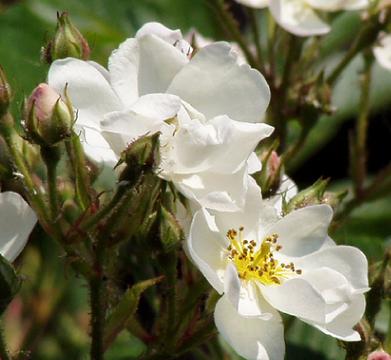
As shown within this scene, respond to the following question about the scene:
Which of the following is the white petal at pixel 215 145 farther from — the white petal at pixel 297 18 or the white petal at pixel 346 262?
the white petal at pixel 297 18

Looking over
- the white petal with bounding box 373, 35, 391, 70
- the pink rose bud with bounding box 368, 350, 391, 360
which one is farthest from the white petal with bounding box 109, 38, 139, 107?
the white petal with bounding box 373, 35, 391, 70

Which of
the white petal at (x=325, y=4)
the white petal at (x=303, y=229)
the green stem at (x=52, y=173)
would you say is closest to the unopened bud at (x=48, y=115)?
the green stem at (x=52, y=173)

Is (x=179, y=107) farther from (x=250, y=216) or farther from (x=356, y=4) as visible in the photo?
(x=356, y=4)

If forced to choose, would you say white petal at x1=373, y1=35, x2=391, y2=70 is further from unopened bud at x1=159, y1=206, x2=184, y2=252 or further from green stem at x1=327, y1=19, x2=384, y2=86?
unopened bud at x1=159, y1=206, x2=184, y2=252

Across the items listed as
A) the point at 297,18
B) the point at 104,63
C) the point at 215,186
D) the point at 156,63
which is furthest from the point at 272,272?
the point at 104,63

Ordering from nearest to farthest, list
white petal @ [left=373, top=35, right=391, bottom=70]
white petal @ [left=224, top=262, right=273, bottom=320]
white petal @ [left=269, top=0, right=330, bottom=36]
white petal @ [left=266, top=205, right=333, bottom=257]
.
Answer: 1. white petal @ [left=224, top=262, right=273, bottom=320]
2. white petal @ [left=266, top=205, right=333, bottom=257]
3. white petal @ [left=269, top=0, right=330, bottom=36]
4. white petal @ [left=373, top=35, right=391, bottom=70]
